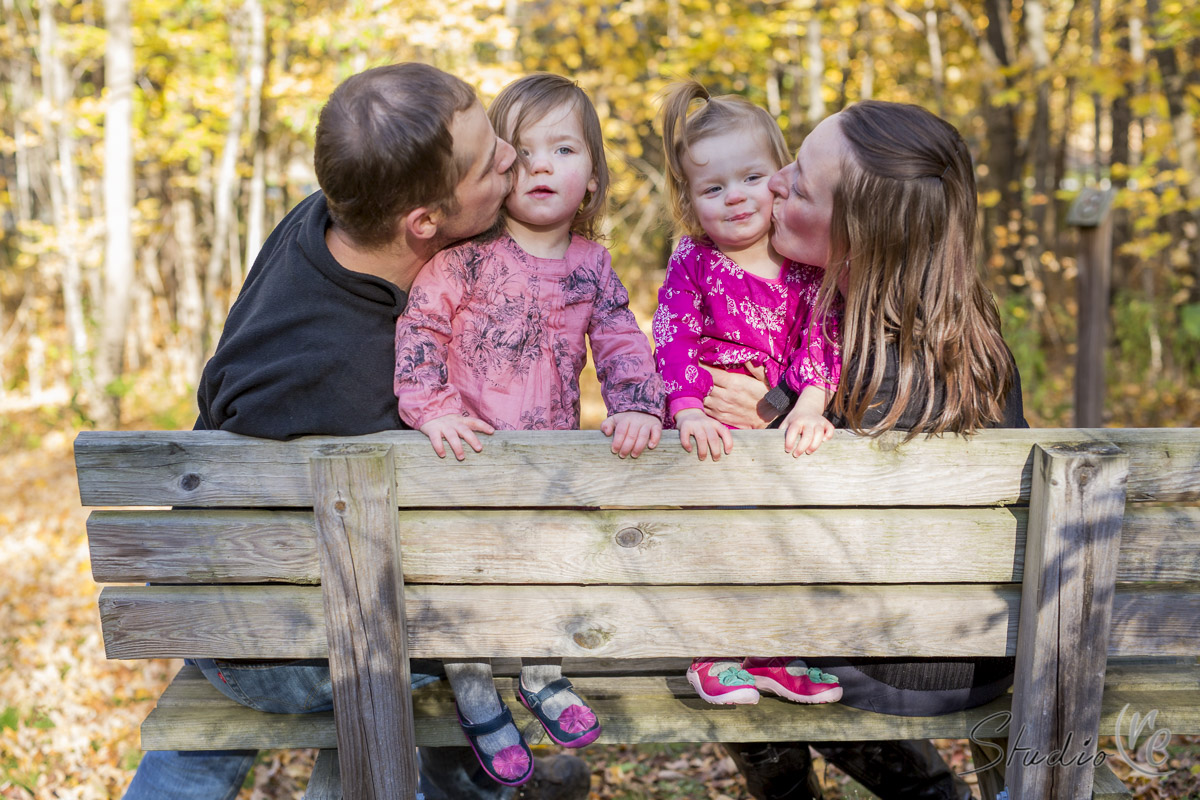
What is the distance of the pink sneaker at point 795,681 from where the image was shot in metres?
2.28

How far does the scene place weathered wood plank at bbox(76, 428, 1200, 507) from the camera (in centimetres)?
193

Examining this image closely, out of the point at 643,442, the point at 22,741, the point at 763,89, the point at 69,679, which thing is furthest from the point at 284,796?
the point at 763,89

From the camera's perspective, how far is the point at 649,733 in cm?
223

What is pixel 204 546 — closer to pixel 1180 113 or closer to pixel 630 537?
pixel 630 537

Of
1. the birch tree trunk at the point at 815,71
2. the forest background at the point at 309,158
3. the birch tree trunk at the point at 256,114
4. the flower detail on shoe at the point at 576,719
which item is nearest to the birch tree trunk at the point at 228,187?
the forest background at the point at 309,158

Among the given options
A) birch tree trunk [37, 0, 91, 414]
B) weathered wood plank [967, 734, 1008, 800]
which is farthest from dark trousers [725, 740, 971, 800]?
birch tree trunk [37, 0, 91, 414]

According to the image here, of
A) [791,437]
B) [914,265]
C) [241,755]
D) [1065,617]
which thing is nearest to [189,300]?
[241,755]

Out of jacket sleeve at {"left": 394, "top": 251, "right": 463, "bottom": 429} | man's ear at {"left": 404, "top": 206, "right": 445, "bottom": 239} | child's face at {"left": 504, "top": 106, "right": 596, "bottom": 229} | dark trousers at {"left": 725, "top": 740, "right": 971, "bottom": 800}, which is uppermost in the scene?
child's face at {"left": 504, "top": 106, "right": 596, "bottom": 229}

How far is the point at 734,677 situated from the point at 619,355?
92 centimetres

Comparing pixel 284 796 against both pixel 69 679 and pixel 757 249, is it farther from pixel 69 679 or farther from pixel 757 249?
pixel 757 249

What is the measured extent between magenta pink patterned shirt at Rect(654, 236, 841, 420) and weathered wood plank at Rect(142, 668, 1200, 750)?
901 millimetres

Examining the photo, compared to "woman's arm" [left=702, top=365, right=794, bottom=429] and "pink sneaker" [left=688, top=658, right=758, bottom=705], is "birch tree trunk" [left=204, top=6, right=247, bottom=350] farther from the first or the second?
"pink sneaker" [left=688, top=658, right=758, bottom=705]

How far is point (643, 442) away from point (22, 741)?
12.1 feet

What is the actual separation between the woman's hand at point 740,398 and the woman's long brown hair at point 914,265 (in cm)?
52
